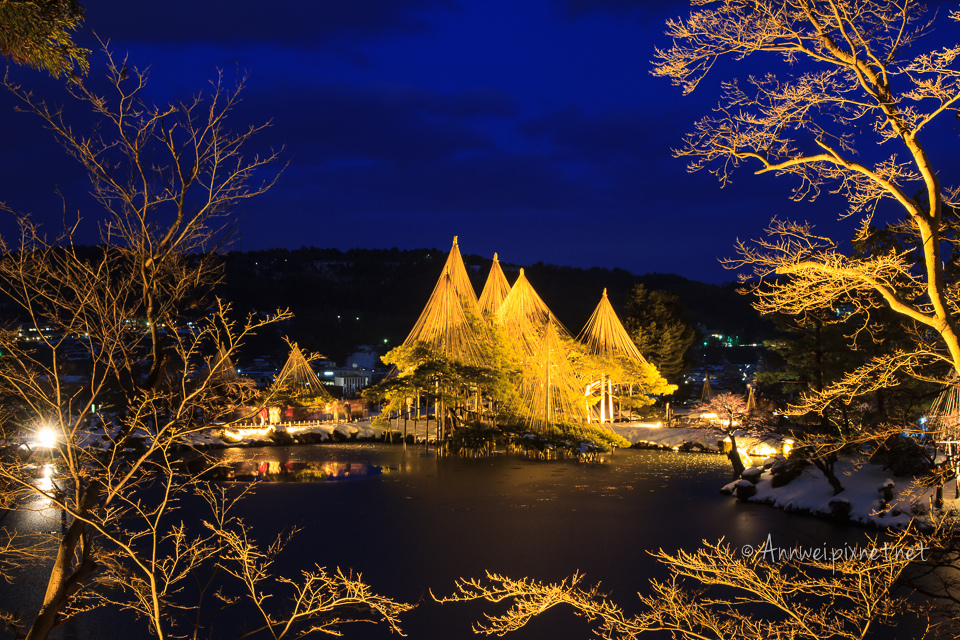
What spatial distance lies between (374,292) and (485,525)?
188 feet

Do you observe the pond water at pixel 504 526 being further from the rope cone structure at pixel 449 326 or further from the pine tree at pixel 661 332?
the pine tree at pixel 661 332

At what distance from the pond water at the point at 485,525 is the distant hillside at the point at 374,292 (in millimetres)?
28694

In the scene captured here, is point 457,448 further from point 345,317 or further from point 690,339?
point 345,317

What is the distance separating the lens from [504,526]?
12.5 metres

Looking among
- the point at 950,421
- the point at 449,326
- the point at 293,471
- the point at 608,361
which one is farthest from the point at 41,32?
the point at 608,361

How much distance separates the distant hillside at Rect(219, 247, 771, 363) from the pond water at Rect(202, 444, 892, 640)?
29.4 metres

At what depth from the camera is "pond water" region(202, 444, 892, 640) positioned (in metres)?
9.41

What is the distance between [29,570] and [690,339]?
28.6 metres

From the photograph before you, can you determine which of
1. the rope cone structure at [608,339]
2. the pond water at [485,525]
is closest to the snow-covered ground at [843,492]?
the pond water at [485,525]

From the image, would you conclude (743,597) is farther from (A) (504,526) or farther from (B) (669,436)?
(B) (669,436)

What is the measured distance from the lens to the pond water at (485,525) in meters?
8.74

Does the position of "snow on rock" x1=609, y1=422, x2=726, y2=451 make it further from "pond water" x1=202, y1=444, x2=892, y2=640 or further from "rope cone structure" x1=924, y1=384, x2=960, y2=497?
"rope cone structure" x1=924, y1=384, x2=960, y2=497

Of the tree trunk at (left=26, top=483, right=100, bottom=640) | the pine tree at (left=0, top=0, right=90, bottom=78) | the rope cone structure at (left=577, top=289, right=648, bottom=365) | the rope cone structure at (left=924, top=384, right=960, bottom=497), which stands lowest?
the tree trunk at (left=26, top=483, right=100, bottom=640)

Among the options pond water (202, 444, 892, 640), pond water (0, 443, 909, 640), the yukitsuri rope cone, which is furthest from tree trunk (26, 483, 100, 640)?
the yukitsuri rope cone
